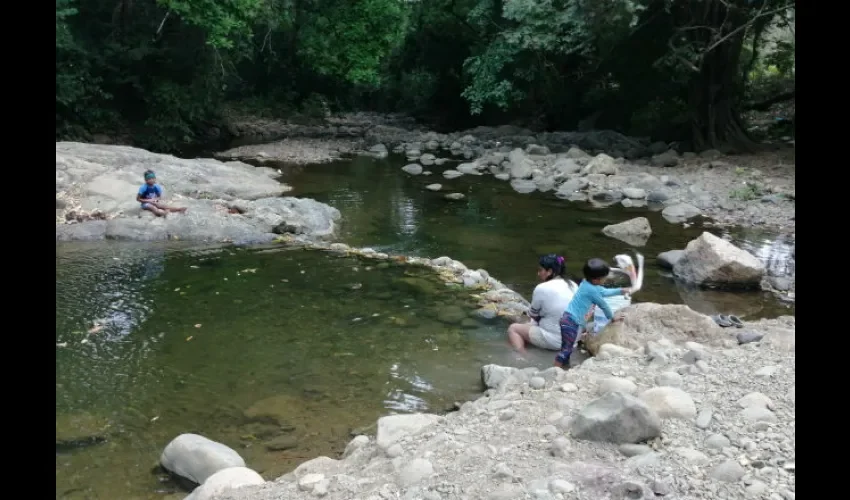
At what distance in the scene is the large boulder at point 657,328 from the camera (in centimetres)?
688

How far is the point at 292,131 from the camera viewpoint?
94.7 feet

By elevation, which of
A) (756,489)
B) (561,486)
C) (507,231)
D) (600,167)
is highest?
(600,167)

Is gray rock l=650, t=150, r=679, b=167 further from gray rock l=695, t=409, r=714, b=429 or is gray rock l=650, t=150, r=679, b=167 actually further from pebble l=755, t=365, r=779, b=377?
gray rock l=695, t=409, r=714, b=429

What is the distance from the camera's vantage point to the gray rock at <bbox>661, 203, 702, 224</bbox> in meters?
14.2

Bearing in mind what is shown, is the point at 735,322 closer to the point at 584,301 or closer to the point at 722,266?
the point at 584,301

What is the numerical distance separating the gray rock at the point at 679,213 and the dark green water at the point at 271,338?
1.30 meters

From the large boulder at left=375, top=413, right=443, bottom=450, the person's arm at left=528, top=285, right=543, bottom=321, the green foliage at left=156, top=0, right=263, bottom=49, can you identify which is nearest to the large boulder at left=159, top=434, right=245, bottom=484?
the large boulder at left=375, top=413, right=443, bottom=450

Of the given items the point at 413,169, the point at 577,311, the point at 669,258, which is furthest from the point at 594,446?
the point at 413,169

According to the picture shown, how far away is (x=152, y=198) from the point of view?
11969 mm

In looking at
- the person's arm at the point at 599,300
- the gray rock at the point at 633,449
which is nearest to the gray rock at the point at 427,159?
the person's arm at the point at 599,300

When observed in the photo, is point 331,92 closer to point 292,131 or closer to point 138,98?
point 292,131

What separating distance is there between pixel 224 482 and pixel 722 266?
7.53m
